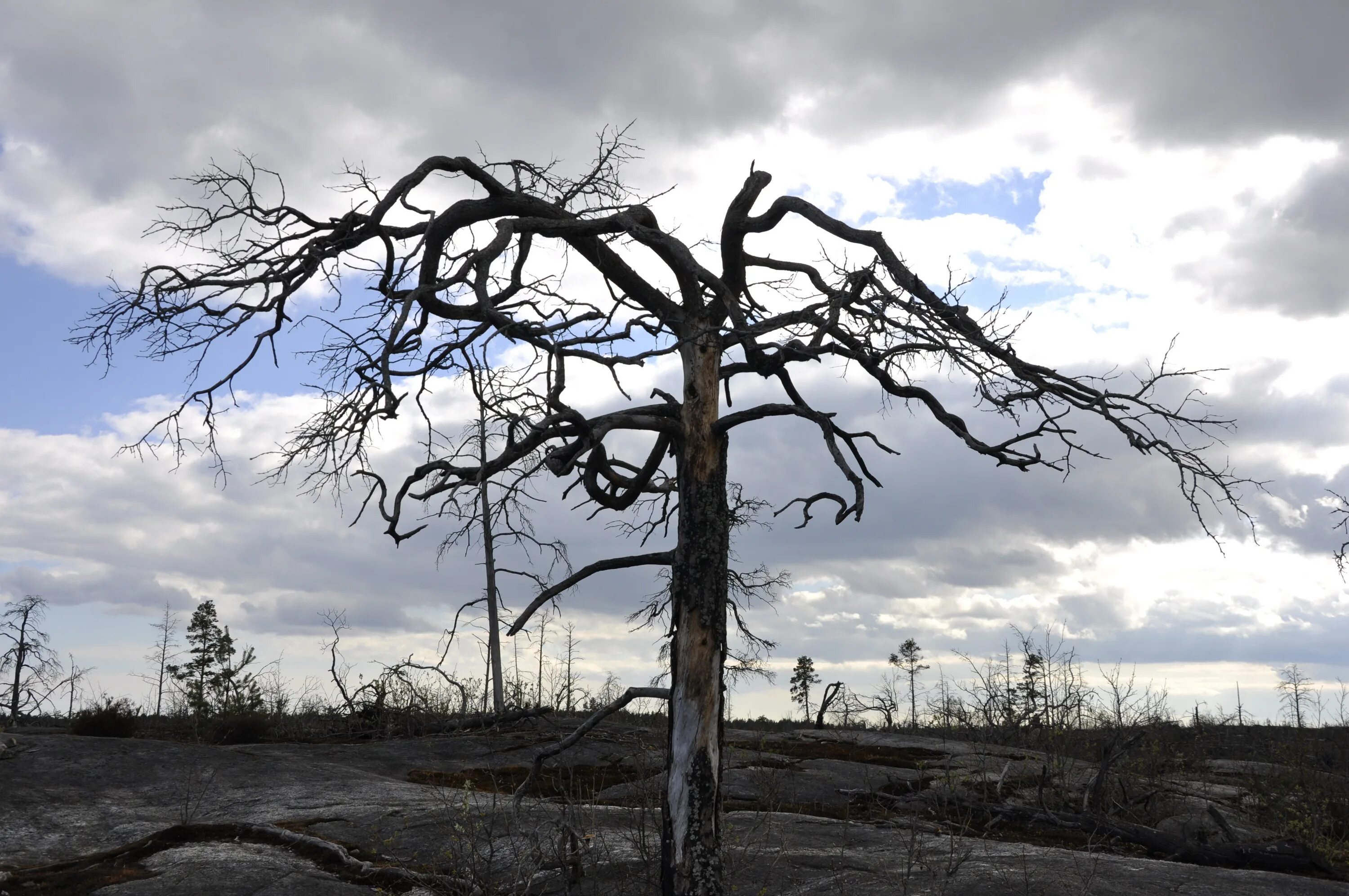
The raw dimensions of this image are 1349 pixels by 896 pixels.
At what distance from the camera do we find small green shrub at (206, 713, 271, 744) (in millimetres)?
17438

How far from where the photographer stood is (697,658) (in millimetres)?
7910

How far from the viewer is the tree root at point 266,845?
9188 millimetres

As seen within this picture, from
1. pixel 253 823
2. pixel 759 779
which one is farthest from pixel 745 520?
pixel 253 823

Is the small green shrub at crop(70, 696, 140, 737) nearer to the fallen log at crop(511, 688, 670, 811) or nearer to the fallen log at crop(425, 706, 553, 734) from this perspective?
the fallen log at crop(425, 706, 553, 734)

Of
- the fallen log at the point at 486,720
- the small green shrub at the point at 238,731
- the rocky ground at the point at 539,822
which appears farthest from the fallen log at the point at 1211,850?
the small green shrub at the point at 238,731

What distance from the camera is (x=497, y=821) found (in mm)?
11031

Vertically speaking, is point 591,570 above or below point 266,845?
above

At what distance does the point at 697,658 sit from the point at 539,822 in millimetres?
3346

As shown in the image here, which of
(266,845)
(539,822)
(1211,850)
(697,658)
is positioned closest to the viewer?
Answer: (697,658)

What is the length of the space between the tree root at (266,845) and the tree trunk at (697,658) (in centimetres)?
192

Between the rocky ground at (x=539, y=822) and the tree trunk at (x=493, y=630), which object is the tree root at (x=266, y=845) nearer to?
the rocky ground at (x=539, y=822)

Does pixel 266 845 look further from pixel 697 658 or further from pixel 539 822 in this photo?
pixel 697 658

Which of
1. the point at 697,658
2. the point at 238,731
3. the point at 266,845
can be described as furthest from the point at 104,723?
the point at 697,658

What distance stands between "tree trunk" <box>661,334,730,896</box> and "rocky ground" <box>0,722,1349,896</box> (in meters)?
1.25
